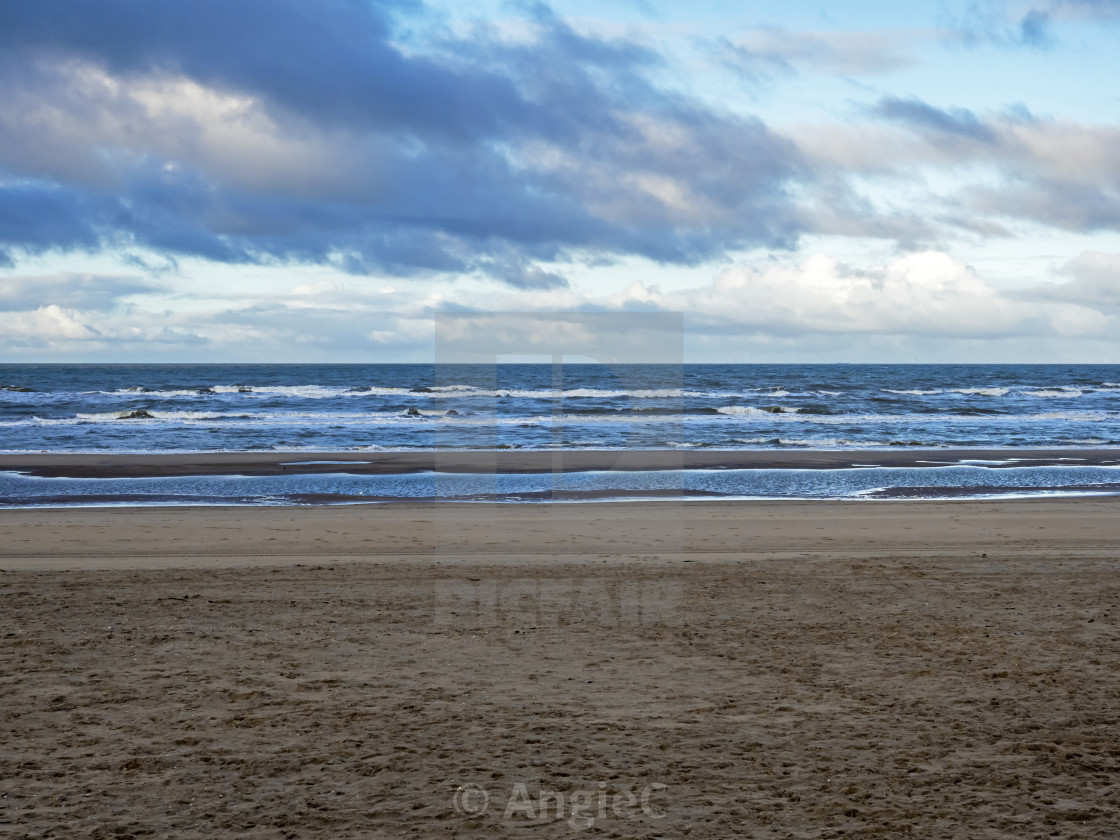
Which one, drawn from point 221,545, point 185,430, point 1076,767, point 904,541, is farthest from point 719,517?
point 185,430

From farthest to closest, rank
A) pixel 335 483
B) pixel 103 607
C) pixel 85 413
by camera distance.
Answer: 1. pixel 85 413
2. pixel 335 483
3. pixel 103 607

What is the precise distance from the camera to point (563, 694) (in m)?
4.84

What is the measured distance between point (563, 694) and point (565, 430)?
2302 cm

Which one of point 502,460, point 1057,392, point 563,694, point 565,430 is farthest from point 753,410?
point 563,694

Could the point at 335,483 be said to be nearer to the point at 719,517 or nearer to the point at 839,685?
the point at 719,517

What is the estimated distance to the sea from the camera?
50.4ft

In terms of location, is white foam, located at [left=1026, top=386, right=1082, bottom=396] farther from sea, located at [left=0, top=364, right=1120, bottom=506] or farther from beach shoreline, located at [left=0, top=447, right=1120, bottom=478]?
beach shoreline, located at [left=0, top=447, right=1120, bottom=478]

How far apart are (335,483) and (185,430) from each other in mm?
13677

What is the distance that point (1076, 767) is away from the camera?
3.88 m

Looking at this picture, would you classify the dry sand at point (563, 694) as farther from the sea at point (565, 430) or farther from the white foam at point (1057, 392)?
the white foam at point (1057, 392)

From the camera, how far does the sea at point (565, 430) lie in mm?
15375

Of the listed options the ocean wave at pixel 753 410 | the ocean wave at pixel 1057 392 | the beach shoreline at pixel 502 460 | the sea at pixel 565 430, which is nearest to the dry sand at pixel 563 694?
the sea at pixel 565 430

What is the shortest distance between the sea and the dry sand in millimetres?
6221

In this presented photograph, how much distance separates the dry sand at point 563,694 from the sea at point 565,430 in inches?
245
